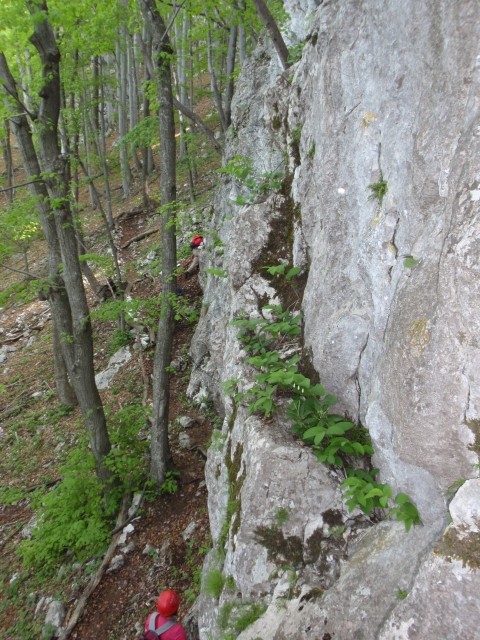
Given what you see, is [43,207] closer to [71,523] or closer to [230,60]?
[71,523]

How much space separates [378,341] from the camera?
11.8ft

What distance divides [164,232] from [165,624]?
206 inches

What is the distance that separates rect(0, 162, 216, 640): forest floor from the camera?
19.5 ft

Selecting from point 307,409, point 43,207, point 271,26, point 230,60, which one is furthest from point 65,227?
point 230,60

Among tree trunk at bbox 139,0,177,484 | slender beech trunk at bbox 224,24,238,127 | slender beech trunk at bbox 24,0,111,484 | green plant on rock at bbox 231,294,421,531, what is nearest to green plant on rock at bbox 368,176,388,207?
green plant on rock at bbox 231,294,421,531

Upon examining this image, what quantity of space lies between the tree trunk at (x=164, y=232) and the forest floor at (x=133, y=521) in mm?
800

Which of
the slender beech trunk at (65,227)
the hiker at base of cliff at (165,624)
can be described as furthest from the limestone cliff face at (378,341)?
the slender beech trunk at (65,227)

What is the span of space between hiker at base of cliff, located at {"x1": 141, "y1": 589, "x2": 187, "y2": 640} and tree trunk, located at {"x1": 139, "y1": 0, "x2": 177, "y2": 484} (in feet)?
9.69

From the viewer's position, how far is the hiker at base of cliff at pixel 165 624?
4.37 meters

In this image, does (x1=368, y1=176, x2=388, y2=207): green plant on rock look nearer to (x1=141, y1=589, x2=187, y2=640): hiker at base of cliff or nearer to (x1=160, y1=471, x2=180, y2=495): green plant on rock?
(x1=141, y1=589, x2=187, y2=640): hiker at base of cliff

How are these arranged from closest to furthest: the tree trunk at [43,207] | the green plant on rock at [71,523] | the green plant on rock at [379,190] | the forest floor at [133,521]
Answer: the green plant on rock at [379,190] < the forest floor at [133,521] < the green plant on rock at [71,523] < the tree trunk at [43,207]

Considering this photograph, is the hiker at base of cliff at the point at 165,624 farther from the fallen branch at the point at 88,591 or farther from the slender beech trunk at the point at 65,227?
→ the slender beech trunk at the point at 65,227

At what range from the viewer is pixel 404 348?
2.89m

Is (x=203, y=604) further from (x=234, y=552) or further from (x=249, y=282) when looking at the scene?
(x=249, y=282)
